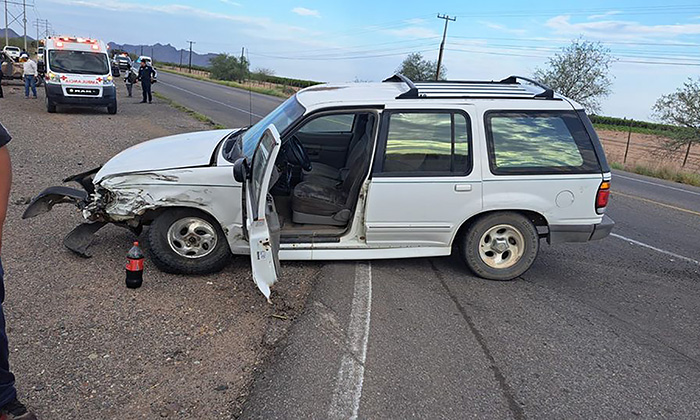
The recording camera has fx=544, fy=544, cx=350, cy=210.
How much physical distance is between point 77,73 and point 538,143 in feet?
53.4

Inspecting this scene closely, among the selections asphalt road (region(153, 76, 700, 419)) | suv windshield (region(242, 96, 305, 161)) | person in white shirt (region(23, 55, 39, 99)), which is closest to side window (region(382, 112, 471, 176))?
suv windshield (region(242, 96, 305, 161))

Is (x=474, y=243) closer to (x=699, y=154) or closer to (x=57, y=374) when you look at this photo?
(x=57, y=374)

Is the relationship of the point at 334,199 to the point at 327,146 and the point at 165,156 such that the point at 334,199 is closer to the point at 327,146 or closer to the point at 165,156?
the point at 327,146

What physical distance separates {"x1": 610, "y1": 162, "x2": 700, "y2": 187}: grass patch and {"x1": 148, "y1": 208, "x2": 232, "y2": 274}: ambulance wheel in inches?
628

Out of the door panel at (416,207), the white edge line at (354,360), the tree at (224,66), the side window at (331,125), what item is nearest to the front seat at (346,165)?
the side window at (331,125)

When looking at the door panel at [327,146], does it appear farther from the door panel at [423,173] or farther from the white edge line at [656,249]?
the white edge line at [656,249]

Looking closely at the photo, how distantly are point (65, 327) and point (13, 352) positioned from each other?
403 millimetres

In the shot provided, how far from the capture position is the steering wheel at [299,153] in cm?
577

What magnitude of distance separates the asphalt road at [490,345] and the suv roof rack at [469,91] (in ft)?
5.76

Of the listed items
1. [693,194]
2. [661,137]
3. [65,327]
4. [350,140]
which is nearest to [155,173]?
[65,327]

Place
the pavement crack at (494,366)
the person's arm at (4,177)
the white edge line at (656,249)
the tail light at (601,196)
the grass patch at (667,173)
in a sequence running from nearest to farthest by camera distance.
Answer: the person's arm at (4,177), the pavement crack at (494,366), the tail light at (601,196), the white edge line at (656,249), the grass patch at (667,173)

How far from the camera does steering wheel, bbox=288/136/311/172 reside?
577cm

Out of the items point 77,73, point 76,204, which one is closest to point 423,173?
point 76,204

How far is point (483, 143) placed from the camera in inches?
203
